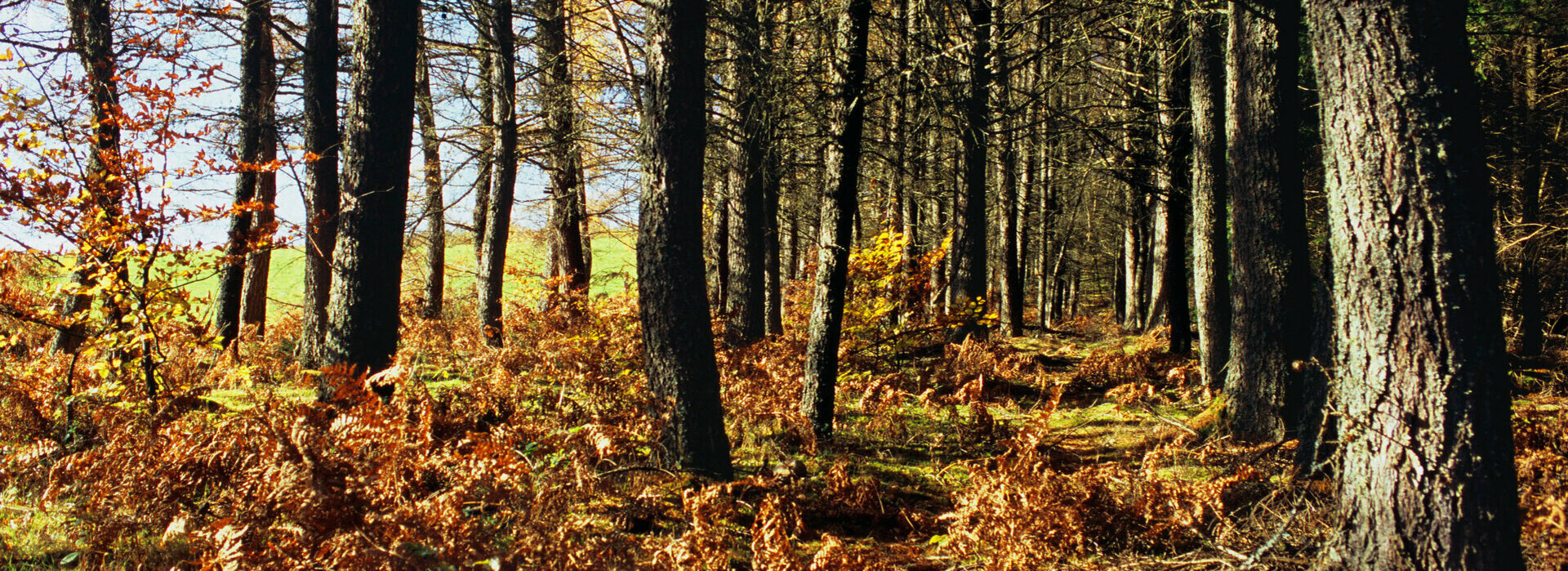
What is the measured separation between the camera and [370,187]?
6066mm

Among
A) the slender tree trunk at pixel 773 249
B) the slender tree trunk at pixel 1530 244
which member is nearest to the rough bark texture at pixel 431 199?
the slender tree trunk at pixel 773 249

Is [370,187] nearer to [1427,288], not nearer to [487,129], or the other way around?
[487,129]

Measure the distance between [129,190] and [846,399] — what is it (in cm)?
671

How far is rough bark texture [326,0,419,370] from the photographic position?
237 inches

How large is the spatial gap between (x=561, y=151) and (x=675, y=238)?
7552 mm

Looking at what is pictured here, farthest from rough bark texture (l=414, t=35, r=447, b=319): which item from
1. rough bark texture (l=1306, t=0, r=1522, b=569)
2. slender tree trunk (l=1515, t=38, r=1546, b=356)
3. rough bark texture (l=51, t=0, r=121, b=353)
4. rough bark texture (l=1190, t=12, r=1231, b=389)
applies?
slender tree trunk (l=1515, t=38, r=1546, b=356)

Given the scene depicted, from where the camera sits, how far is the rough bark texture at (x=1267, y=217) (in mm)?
6660

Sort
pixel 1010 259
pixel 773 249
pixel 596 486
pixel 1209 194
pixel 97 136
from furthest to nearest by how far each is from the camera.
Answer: pixel 1010 259 < pixel 773 249 < pixel 1209 194 < pixel 97 136 < pixel 596 486

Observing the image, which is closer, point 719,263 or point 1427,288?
point 1427,288

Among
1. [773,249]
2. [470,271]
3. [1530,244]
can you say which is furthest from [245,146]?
[1530,244]

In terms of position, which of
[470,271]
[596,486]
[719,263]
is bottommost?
[596,486]

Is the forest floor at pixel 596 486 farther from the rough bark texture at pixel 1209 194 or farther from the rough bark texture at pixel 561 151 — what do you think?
the rough bark texture at pixel 561 151

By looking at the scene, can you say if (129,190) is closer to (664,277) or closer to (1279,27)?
(664,277)

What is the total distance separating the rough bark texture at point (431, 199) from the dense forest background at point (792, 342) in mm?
378
